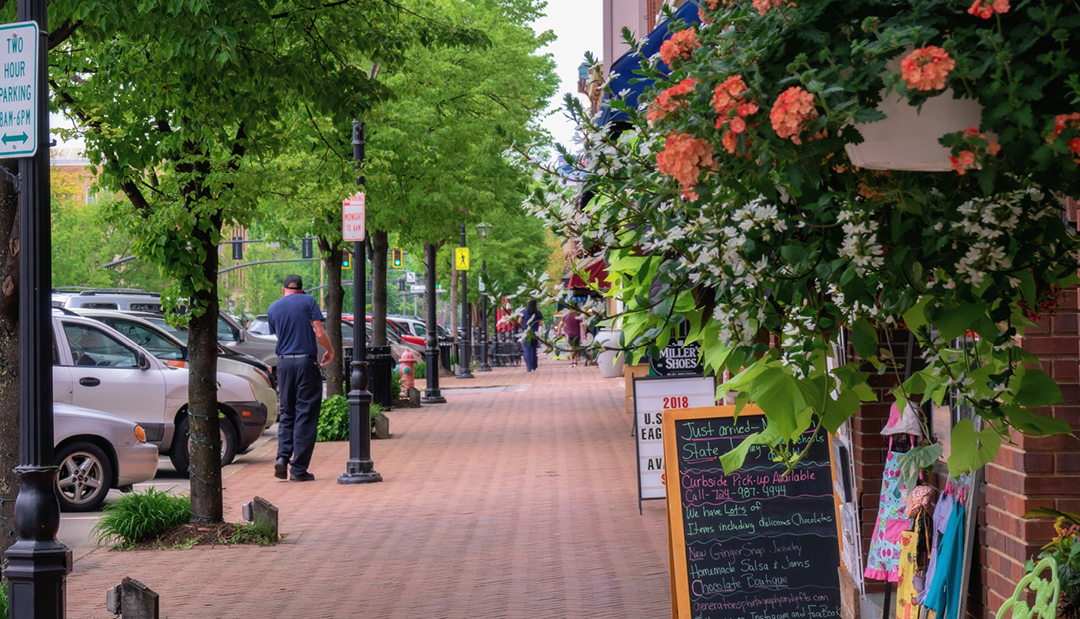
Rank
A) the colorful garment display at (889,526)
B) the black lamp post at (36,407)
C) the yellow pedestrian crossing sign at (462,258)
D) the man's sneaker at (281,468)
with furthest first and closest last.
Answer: the yellow pedestrian crossing sign at (462,258) → the man's sneaker at (281,468) → the colorful garment display at (889,526) → the black lamp post at (36,407)

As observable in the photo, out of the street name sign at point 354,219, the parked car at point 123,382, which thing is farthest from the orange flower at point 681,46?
the street name sign at point 354,219

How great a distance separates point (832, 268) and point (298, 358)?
10725 millimetres

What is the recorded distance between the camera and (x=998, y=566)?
158 inches

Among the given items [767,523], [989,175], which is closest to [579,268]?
[989,175]

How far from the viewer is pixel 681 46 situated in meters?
2.29

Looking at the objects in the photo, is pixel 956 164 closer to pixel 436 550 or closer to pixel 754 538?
pixel 754 538

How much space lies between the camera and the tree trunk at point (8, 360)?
6168 millimetres

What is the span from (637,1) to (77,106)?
1713cm

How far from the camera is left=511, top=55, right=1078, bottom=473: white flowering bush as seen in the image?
2.12m

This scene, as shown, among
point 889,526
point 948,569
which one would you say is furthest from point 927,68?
point 889,526

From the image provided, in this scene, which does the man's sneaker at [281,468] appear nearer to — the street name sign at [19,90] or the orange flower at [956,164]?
the street name sign at [19,90]

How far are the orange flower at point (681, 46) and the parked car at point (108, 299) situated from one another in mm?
17983

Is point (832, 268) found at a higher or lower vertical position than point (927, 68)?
lower

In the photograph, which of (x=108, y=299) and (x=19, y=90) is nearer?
(x=19, y=90)
